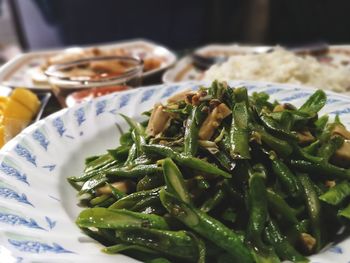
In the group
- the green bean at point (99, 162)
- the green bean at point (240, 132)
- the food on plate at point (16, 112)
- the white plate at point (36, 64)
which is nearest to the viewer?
the green bean at point (240, 132)

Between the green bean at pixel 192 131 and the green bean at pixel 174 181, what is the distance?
4.7 inches

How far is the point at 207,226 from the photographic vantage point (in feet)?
3.86

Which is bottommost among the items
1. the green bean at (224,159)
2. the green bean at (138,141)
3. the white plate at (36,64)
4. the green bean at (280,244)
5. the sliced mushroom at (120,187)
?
the white plate at (36,64)

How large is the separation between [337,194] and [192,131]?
1.62 feet

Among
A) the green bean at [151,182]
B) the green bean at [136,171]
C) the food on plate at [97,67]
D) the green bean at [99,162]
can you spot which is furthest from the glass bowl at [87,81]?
the green bean at [151,182]

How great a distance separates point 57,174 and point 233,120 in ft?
2.22

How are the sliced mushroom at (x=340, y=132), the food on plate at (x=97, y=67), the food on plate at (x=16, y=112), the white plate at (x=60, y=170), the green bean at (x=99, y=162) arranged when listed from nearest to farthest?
the white plate at (x=60, y=170) < the sliced mushroom at (x=340, y=132) < the green bean at (x=99, y=162) < the food on plate at (x=16, y=112) < the food on plate at (x=97, y=67)

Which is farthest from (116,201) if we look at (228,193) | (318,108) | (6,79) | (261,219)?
(6,79)

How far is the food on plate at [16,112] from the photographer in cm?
208

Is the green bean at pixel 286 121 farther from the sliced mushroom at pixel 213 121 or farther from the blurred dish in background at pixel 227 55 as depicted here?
the blurred dish in background at pixel 227 55

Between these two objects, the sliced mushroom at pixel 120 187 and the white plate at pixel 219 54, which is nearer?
the sliced mushroom at pixel 120 187

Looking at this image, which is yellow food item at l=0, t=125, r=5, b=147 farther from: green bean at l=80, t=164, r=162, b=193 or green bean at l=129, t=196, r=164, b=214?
green bean at l=129, t=196, r=164, b=214

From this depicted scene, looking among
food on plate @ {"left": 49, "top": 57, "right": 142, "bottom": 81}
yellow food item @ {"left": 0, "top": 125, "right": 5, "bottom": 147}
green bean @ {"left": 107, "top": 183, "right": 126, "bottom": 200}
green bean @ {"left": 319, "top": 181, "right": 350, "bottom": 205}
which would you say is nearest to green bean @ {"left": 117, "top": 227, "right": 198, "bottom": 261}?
green bean @ {"left": 107, "top": 183, "right": 126, "bottom": 200}

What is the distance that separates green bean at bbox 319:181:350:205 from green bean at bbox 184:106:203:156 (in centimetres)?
42
